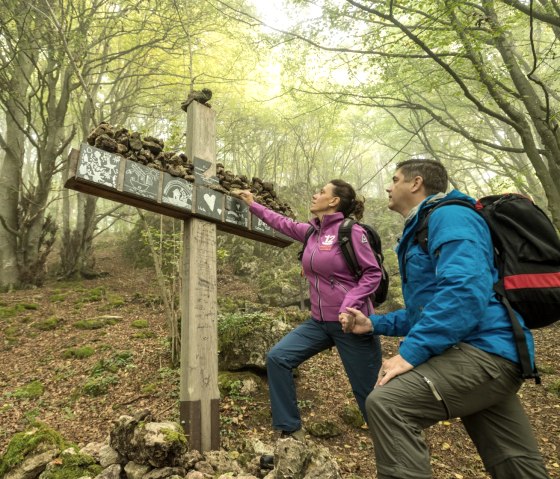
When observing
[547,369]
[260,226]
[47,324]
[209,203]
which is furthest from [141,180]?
[547,369]

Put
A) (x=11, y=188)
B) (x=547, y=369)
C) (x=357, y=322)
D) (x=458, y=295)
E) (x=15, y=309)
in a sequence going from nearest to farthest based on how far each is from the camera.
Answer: (x=458, y=295)
(x=357, y=322)
(x=547, y=369)
(x=15, y=309)
(x=11, y=188)

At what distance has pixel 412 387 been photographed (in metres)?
1.70

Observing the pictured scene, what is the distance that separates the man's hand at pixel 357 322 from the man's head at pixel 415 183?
2.68 ft

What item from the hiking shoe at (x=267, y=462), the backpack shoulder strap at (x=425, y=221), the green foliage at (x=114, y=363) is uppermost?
the backpack shoulder strap at (x=425, y=221)

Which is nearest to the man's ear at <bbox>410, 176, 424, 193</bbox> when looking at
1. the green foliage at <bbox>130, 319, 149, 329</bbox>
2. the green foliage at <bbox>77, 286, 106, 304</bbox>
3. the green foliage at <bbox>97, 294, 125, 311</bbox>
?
the green foliage at <bbox>130, 319, 149, 329</bbox>

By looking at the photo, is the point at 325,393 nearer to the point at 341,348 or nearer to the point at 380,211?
the point at 341,348

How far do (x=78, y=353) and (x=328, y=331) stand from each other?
5.05 m

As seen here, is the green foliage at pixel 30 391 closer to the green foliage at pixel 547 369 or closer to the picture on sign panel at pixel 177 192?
the picture on sign panel at pixel 177 192

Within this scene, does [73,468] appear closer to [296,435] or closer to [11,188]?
[296,435]

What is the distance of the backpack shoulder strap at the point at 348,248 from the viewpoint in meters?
3.06

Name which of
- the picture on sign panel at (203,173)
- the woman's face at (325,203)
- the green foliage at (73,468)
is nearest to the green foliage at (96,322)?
the green foliage at (73,468)

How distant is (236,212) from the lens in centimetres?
405

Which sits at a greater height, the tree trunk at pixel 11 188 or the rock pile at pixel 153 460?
the tree trunk at pixel 11 188

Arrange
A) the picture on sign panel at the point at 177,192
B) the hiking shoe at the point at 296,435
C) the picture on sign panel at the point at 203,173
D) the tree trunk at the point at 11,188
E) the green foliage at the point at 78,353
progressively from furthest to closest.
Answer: the tree trunk at the point at 11,188 → the green foliage at the point at 78,353 → the picture on sign panel at the point at 203,173 → the picture on sign panel at the point at 177,192 → the hiking shoe at the point at 296,435
